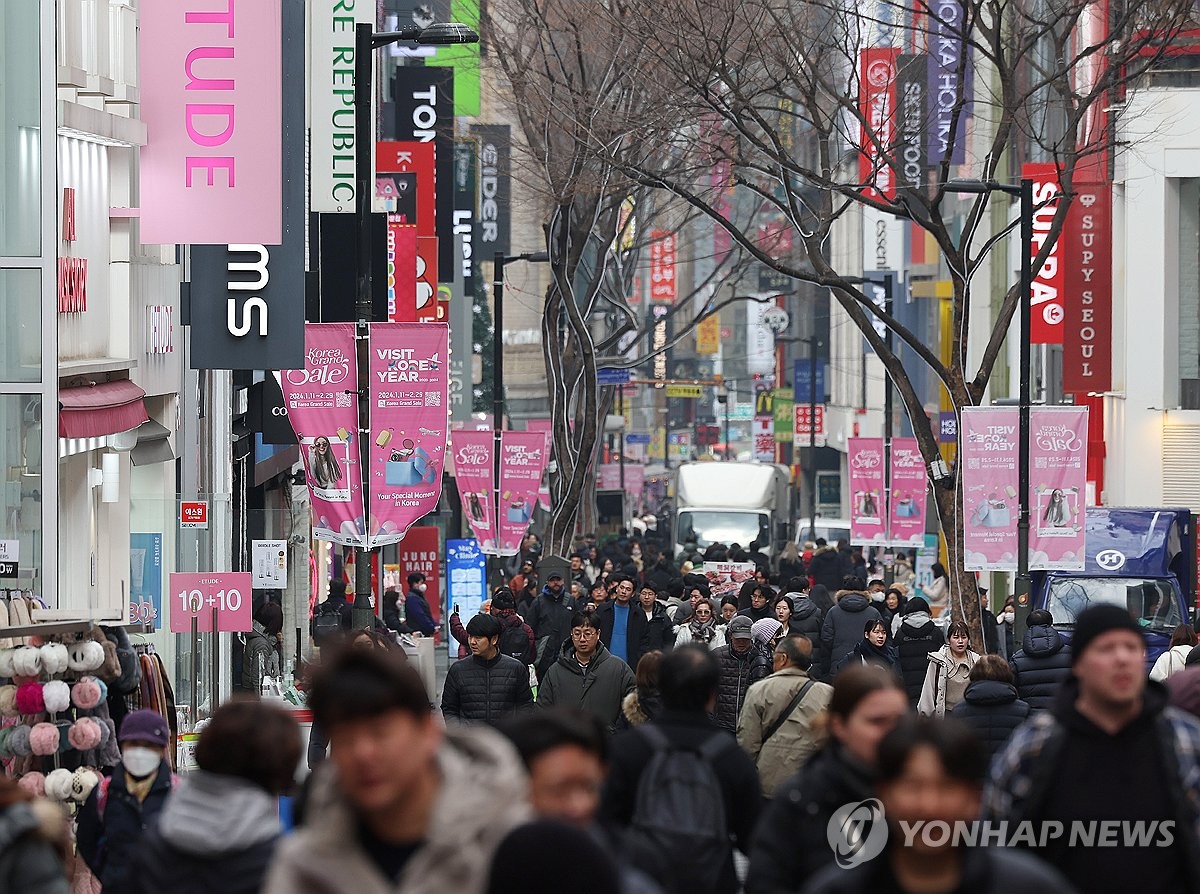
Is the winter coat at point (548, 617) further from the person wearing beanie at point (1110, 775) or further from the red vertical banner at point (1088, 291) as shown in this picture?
the red vertical banner at point (1088, 291)

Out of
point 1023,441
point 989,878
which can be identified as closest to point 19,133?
point 1023,441

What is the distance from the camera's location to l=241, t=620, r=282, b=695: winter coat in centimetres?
1920

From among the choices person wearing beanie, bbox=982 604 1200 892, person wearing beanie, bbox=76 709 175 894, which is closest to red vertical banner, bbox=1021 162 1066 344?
person wearing beanie, bbox=76 709 175 894

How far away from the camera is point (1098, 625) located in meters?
5.95

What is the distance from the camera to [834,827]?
245 inches

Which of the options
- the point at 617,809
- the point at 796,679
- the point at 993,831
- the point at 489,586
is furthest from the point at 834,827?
the point at 489,586

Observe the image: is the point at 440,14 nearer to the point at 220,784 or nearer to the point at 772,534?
the point at 772,534

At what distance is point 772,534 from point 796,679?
38494mm

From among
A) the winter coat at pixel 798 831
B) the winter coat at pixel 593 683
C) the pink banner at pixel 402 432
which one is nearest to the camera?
the winter coat at pixel 798 831

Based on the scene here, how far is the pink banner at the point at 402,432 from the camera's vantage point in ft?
63.9

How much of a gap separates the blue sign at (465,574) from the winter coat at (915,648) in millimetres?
14730

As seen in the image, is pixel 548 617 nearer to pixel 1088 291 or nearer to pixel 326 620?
pixel 326 620

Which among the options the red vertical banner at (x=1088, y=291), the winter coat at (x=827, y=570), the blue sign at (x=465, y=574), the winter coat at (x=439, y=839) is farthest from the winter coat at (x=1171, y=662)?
the red vertical banner at (x=1088, y=291)

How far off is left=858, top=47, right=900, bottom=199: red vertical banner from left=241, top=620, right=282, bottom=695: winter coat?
7.50m
